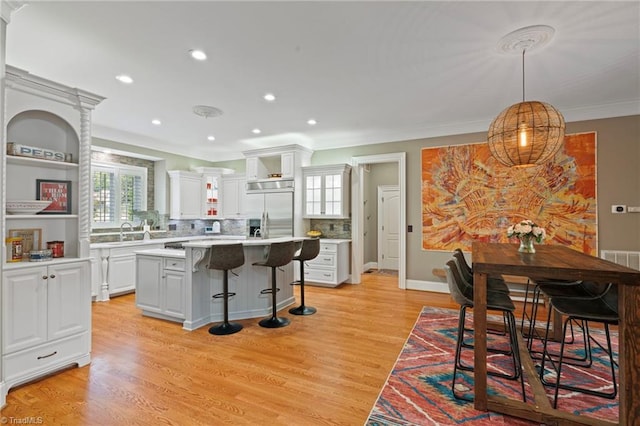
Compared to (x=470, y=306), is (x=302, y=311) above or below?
below

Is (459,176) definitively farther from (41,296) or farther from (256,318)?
(41,296)

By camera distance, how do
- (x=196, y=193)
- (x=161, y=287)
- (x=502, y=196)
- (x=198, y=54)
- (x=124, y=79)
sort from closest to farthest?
(x=198, y=54), (x=124, y=79), (x=161, y=287), (x=502, y=196), (x=196, y=193)

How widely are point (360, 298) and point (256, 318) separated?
181 cm

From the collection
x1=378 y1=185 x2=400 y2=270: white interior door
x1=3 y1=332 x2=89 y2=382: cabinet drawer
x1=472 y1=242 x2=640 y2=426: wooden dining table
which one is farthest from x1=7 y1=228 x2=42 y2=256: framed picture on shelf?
x1=378 y1=185 x2=400 y2=270: white interior door

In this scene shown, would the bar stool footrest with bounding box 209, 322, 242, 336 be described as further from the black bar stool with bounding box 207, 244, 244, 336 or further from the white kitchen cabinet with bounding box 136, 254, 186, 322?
the white kitchen cabinet with bounding box 136, 254, 186, 322

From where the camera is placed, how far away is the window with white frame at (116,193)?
18.6ft

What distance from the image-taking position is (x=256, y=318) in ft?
13.2

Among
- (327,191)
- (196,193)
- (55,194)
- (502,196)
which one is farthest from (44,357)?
(502,196)

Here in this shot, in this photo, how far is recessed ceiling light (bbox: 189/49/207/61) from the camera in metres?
2.94

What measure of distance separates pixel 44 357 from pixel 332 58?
12.0 feet

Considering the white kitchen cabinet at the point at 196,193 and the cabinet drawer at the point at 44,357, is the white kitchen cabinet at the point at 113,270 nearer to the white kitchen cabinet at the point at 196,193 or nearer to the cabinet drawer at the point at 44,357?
the white kitchen cabinet at the point at 196,193

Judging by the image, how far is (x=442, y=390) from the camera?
2.35 meters

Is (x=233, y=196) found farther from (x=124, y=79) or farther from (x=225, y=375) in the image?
(x=225, y=375)

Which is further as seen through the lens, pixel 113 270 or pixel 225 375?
pixel 113 270
